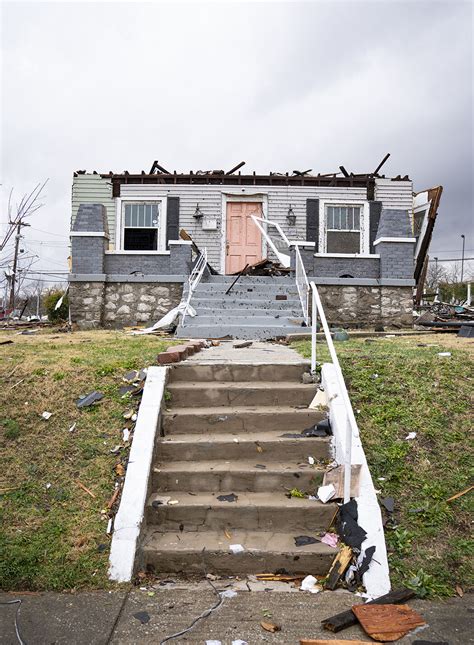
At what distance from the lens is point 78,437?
14.3 feet

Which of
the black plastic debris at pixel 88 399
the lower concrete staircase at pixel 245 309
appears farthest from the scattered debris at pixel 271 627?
the lower concrete staircase at pixel 245 309

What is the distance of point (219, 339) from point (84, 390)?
430 centimetres

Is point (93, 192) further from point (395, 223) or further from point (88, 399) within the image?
point (88, 399)

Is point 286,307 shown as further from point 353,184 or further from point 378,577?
point 378,577

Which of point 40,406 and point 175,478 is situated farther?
point 40,406

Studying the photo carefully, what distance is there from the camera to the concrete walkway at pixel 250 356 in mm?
5500

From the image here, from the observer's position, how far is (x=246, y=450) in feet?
13.9

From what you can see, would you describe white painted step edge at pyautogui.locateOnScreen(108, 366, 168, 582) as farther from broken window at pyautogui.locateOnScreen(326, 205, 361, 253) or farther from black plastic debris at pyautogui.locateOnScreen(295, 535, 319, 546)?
broken window at pyautogui.locateOnScreen(326, 205, 361, 253)

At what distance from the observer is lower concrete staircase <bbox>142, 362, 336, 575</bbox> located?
3.38 meters

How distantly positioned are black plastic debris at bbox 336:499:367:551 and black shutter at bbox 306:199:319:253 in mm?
11893

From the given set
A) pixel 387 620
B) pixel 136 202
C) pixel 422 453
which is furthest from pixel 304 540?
pixel 136 202

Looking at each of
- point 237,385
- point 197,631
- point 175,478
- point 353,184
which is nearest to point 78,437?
point 175,478

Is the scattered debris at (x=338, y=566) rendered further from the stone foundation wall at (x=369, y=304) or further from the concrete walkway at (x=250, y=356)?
the stone foundation wall at (x=369, y=304)

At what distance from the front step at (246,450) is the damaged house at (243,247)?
5.02 meters
